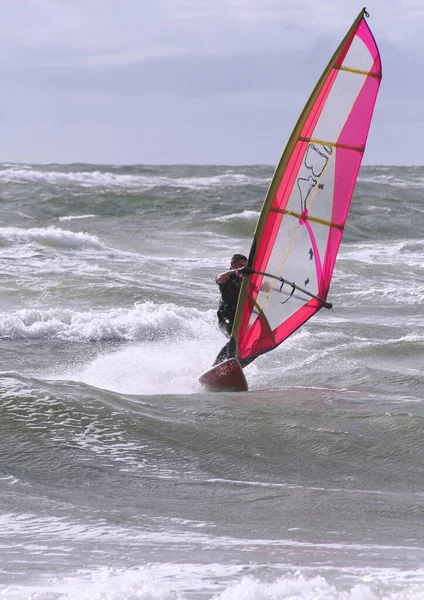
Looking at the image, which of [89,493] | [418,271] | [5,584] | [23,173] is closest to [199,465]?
[89,493]

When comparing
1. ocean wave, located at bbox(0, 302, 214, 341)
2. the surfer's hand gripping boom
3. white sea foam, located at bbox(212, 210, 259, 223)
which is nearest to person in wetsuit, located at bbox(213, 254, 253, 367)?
the surfer's hand gripping boom

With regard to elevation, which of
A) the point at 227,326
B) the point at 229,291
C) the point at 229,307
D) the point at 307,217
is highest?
the point at 307,217

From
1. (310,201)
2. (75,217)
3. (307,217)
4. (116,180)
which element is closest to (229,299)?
(307,217)

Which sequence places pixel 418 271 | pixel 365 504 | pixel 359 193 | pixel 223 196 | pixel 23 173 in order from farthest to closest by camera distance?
pixel 23 173 → pixel 359 193 → pixel 223 196 → pixel 418 271 → pixel 365 504

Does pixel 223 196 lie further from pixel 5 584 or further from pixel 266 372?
pixel 5 584

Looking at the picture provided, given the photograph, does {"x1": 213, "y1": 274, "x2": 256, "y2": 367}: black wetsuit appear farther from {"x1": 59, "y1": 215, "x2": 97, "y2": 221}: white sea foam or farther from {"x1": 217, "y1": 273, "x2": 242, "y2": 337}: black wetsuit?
{"x1": 59, "y1": 215, "x2": 97, "y2": 221}: white sea foam

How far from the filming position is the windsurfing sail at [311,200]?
732cm

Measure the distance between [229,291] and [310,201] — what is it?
97 centimetres

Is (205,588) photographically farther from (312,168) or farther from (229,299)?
(312,168)

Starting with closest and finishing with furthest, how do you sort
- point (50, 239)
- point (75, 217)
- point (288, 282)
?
point (288, 282) → point (50, 239) → point (75, 217)

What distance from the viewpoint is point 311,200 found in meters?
7.50

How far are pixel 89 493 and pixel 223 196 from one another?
2592cm

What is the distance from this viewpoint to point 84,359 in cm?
905

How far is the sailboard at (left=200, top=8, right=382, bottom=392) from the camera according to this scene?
7.32 meters
